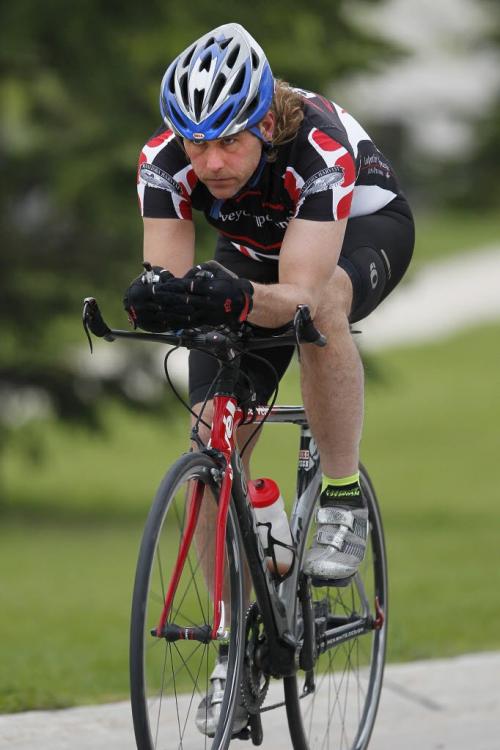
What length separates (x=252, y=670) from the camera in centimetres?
399

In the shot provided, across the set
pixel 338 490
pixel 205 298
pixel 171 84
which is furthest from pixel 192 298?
pixel 338 490

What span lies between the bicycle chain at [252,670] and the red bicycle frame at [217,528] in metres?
0.32

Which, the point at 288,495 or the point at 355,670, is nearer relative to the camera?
the point at 355,670

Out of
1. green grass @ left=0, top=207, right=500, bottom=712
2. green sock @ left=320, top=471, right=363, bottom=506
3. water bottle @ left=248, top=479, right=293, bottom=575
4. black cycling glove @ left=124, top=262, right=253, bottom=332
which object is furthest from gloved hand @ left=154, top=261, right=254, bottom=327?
green grass @ left=0, top=207, right=500, bottom=712

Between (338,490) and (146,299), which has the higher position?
(146,299)

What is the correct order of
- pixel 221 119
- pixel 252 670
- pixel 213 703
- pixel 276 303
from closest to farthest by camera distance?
pixel 276 303 < pixel 221 119 < pixel 213 703 < pixel 252 670

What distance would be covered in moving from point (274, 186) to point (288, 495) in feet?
33.2

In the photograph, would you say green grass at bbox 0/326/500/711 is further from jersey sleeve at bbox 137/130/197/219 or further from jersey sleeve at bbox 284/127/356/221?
jersey sleeve at bbox 284/127/356/221

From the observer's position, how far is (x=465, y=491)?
16.9 metres

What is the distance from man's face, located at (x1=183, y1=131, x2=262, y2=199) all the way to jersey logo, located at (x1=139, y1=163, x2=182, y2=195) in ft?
0.42

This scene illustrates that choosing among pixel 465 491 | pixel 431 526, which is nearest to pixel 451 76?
pixel 465 491

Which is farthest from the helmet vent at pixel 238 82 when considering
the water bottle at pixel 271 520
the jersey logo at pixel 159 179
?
the water bottle at pixel 271 520

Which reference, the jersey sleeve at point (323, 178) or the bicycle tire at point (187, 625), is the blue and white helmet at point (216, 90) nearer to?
the jersey sleeve at point (323, 178)

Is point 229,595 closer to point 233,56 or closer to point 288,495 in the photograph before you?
point 233,56
